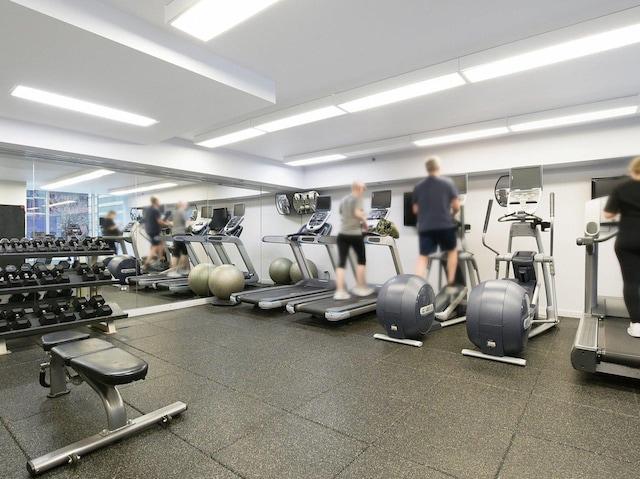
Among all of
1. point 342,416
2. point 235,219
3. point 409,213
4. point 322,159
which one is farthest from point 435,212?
point 235,219

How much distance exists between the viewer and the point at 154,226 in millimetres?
4879

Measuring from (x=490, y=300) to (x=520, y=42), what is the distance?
79.6 inches

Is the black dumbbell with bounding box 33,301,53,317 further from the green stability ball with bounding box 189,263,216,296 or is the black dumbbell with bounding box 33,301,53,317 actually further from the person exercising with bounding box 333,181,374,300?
the person exercising with bounding box 333,181,374,300

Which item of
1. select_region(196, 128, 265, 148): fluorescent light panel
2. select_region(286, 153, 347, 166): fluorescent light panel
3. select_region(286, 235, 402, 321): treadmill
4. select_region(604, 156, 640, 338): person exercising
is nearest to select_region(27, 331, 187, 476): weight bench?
select_region(286, 153, 347, 166): fluorescent light panel

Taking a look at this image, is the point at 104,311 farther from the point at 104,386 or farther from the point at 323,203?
the point at 323,203

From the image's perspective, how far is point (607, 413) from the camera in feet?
7.54

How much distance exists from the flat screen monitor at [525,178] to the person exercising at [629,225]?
1.33ft

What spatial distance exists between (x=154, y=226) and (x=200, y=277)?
1475 millimetres

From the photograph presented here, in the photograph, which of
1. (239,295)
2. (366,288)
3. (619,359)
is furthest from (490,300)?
(239,295)

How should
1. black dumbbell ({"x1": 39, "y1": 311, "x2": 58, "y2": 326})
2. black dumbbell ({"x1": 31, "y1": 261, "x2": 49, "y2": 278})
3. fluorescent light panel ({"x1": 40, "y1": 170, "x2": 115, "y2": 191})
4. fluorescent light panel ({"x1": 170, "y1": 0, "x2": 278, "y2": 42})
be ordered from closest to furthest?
fluorescent light panel ({"x1": 170, "y1": 0, "x2": 278, "y2": 42}) → black dumbbell ({"x1": 39, "y1": 311, "x2": 58, "y2": 326}) → black dumbbell ({"x1": 31, "y1": 261, "x2": 49, "y2": 278}) → fluorescent light panel ({"x1": 40, "y1": 170, "x2": 115, "y2": 191})

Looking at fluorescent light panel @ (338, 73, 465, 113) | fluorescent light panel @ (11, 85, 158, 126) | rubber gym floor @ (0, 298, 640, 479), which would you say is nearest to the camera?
rubber gym floor @ (0, 298, 640, 479)

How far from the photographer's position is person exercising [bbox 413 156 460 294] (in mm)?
966

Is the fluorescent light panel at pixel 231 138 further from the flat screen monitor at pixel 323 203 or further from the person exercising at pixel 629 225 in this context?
the person exercising at pixel 629 225

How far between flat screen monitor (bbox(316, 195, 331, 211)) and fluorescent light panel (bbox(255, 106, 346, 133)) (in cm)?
228
